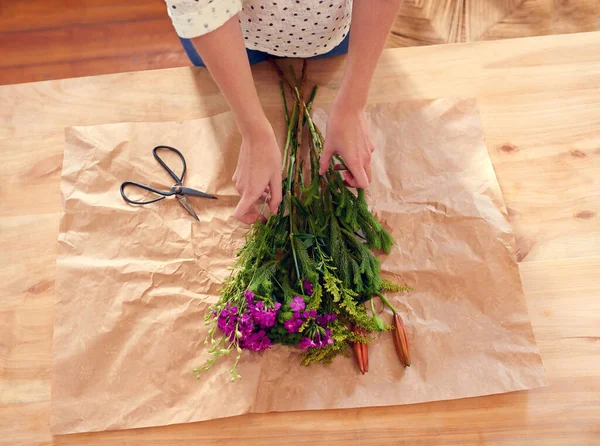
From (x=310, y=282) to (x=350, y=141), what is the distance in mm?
294

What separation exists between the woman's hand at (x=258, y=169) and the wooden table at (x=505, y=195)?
0.88 feet

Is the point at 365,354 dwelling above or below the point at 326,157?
below

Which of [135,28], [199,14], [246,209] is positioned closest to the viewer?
[199,14]

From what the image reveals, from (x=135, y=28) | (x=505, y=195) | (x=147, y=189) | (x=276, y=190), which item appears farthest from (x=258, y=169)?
(x=135, y=28)

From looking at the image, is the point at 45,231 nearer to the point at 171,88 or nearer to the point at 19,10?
the point at 171,88

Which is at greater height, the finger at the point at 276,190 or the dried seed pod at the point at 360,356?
the finger at the point at 276,190

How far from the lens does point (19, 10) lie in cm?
152

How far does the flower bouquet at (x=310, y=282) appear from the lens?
0.93m

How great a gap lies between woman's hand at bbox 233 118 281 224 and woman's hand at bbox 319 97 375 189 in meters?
0.12

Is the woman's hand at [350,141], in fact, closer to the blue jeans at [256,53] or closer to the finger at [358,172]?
the finger at [358,172]

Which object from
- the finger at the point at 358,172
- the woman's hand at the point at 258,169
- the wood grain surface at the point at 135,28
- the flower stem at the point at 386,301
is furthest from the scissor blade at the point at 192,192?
the wood grain surface at the point at 135,28

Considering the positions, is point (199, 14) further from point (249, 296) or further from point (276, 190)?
point (249, 296)

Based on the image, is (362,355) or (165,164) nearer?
(362,355)

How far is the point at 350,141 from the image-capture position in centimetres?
102
